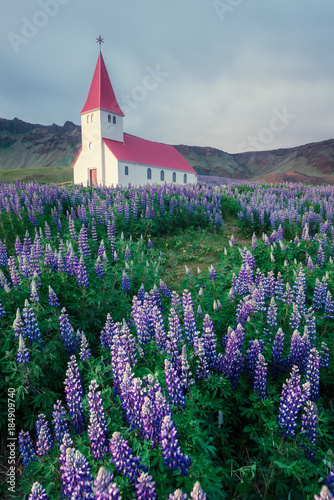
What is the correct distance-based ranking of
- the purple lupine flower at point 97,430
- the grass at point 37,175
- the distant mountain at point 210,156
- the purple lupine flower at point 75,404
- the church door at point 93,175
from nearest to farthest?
1. the purple lupine flower at point 97,430
2. the purple lupine flower at point 75,404
3. the church door at point 93,175
4. the grass at point 37,175
5. the distant mountain at point 210,156

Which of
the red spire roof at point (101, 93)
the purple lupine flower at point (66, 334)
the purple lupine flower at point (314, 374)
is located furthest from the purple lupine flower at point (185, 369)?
the red spire roof at point (101, 93)

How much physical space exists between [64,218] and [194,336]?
7.50m

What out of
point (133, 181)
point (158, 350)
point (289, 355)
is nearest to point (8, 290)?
point (158, 350)

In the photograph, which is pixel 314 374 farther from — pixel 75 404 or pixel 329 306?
pixel 75 404

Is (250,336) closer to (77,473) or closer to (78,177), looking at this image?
(77,473)

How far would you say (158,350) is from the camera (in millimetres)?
3480

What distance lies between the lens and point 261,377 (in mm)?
3152

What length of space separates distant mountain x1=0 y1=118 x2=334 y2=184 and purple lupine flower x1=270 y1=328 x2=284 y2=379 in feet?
132

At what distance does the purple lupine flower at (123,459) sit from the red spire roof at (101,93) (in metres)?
38.8

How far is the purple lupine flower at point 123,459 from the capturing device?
6.88 ft

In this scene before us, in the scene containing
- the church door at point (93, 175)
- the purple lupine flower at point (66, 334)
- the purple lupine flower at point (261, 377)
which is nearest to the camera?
the purple lupine flower at point (261, 377)

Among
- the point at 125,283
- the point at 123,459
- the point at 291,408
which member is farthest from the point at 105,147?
the point at 123,459

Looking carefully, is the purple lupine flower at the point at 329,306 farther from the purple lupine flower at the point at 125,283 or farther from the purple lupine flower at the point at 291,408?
the purple lupine flower at the point at 125,283

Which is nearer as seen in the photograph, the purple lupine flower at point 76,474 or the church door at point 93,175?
the purple lupine flower at point 76,474
